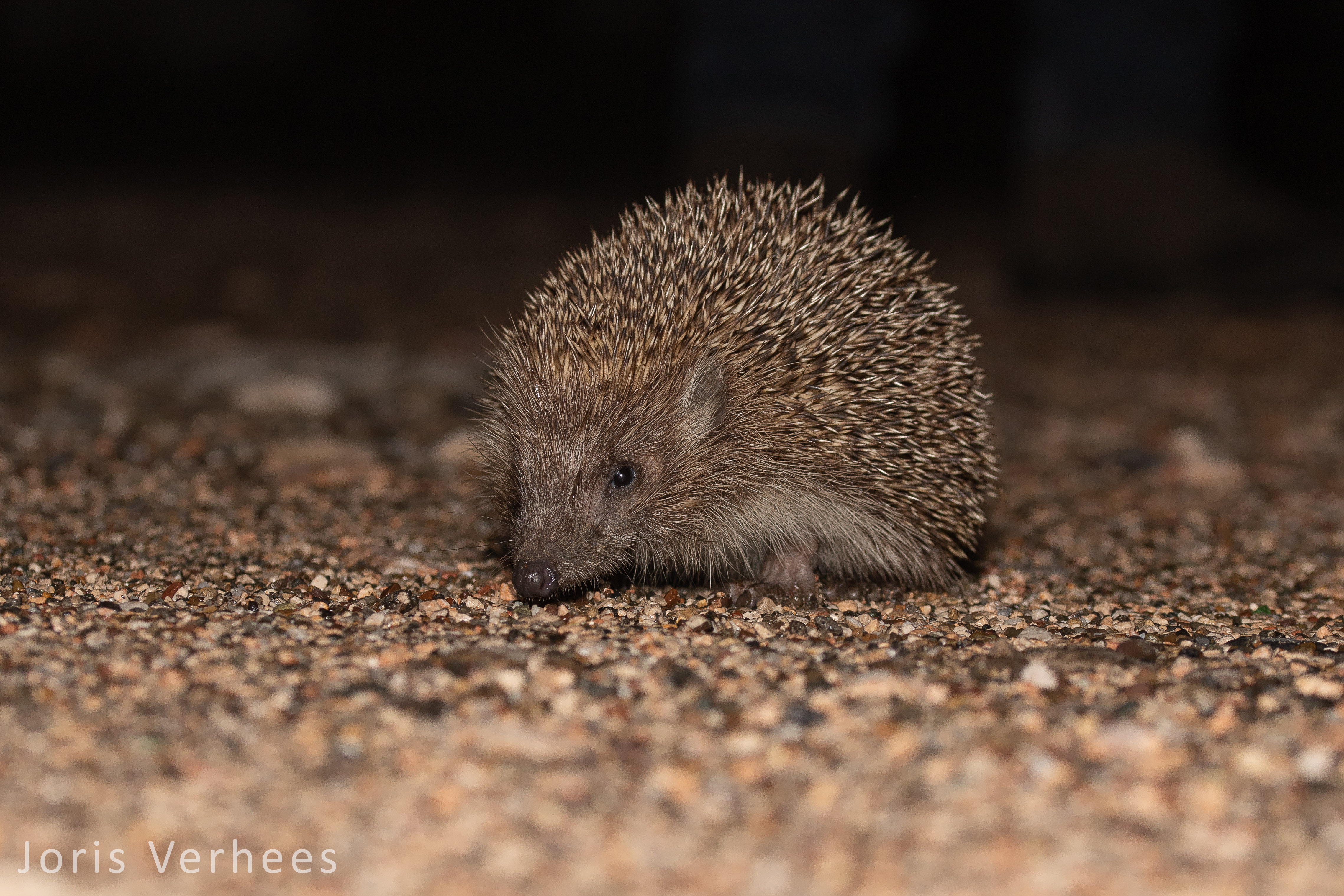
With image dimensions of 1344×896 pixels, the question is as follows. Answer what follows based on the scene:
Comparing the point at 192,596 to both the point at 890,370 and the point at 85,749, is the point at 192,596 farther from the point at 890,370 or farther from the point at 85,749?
the point at 890,370

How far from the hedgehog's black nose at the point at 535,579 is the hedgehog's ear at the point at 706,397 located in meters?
0.76

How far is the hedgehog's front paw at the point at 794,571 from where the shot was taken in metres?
4.55

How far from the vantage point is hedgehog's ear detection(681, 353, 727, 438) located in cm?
438

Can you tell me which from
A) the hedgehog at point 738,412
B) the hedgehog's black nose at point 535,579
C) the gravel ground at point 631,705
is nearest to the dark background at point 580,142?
the gravel ground at point 631,705

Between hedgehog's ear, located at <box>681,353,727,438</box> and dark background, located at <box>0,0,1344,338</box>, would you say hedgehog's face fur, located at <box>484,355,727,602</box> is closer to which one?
hedgehog's ear, located at <box>681,353,727,438</box>

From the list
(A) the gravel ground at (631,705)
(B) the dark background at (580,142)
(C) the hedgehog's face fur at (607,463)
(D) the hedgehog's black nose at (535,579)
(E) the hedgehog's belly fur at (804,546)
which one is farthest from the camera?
(B) the dark background at (580,142)

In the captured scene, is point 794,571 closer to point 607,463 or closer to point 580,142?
point 607,463

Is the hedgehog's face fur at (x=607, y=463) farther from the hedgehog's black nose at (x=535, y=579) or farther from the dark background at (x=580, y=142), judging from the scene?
the dark background at (x=580, y=142)

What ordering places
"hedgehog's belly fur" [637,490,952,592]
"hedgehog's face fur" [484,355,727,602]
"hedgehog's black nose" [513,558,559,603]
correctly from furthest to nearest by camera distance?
1. "hedgehog's belly fur" [637,490,952,592]
2. "hedgehog's face fur" [484,355,727,602]
3. "hedgehog's black nose" [513,558,559,603]

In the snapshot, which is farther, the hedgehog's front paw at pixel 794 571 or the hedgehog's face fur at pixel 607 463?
the hedgehog's front paw at pixel 794 571

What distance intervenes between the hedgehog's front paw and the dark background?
6.19 meters

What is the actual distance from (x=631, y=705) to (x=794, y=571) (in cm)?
132

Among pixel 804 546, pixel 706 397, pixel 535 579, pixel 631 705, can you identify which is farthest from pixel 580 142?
pixel 631 705

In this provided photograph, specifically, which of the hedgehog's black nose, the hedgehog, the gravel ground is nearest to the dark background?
the gravel ground
